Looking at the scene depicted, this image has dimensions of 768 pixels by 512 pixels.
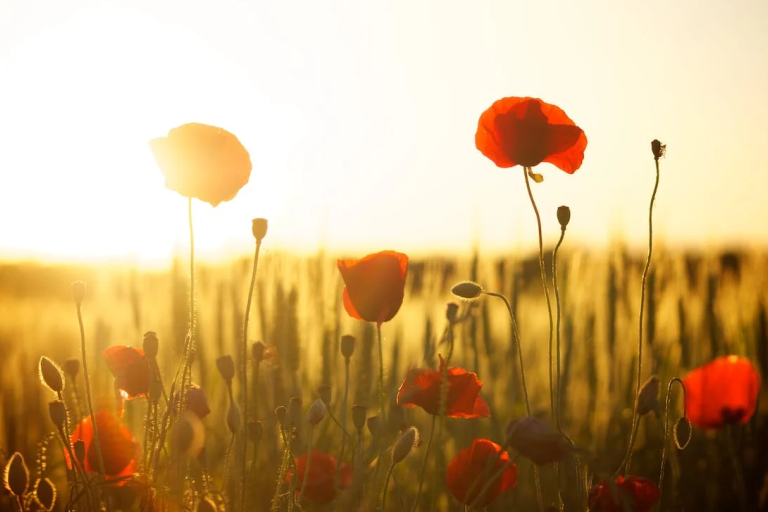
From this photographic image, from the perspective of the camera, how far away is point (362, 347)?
6.49 ft

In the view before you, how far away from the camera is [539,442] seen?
3.15 ft

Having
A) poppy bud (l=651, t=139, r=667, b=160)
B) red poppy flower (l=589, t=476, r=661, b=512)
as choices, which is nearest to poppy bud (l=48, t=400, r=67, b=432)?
red poppy flower (l=589, t=476, r=661, b=512)

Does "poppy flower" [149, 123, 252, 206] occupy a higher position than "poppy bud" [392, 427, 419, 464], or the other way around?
"poppy flower" [149, 123, 252, 206]

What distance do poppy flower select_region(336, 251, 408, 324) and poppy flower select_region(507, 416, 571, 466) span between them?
0.40 meters

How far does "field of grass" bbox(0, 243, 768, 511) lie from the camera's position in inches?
79.4

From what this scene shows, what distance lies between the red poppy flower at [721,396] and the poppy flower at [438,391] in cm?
72

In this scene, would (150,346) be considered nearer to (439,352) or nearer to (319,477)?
(319,477)

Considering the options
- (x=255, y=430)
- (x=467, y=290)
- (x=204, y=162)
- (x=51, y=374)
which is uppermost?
(x=204, y=162)

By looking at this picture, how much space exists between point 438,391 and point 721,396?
86 centimetres

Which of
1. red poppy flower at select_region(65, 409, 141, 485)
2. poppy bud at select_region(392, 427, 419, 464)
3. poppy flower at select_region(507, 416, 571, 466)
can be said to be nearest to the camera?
poppy flower at select_region(507, 416, 571, 466)

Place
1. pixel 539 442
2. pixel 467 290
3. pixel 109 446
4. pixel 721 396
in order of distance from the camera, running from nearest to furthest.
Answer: pixel 539 442
pixel 467 290
pixel 109 446
pixel 721 396

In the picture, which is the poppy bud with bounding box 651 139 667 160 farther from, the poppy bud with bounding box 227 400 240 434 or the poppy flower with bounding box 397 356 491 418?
the poppy bud with bounding box 227 400 240 434

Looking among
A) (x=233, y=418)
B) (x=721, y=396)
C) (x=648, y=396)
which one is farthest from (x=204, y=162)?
(x=721, y=396)

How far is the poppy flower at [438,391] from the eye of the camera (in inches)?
47.7
